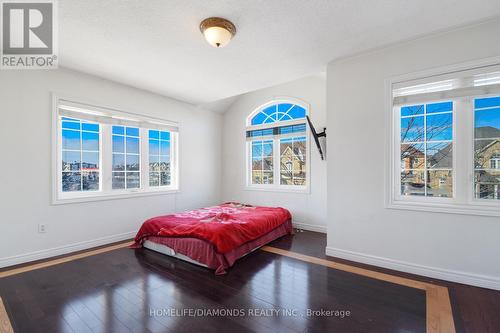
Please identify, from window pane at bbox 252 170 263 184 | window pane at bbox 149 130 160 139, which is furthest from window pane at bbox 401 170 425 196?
window pane at bbox 149 130 160 139

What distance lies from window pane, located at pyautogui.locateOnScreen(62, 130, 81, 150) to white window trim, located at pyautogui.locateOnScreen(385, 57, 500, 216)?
429 centimetres

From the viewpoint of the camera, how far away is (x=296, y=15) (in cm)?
224

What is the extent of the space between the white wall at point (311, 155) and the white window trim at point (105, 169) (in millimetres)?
1410

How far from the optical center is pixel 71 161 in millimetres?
3561

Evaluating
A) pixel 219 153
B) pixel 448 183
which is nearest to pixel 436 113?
pixel 448 183

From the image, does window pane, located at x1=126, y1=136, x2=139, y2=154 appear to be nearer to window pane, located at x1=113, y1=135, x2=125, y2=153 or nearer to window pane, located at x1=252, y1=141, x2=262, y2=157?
window pane, located at x1=113, y1=135, x2=125, y2=153

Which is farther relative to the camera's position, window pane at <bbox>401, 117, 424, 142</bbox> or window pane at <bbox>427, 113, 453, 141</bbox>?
window pane at <bbox>401, 117, 424, 142</bbox>

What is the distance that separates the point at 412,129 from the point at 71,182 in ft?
15.4

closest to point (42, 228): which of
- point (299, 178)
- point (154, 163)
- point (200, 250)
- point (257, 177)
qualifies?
point (154, 163)

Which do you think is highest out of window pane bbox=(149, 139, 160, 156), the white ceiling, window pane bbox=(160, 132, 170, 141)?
the white ceiling

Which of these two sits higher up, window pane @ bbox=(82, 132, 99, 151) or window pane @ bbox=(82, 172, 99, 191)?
window pane @ bbox=(82, 132, 99, 151)

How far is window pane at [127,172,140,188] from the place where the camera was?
4.20 meters

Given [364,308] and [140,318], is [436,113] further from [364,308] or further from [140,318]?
[140,318]

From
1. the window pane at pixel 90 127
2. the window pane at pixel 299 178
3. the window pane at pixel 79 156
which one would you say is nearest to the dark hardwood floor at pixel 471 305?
the window pane at pixel 299 178
